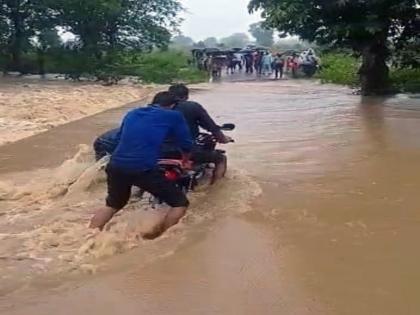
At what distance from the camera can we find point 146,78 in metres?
33.8

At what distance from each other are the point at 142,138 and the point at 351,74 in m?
24.8

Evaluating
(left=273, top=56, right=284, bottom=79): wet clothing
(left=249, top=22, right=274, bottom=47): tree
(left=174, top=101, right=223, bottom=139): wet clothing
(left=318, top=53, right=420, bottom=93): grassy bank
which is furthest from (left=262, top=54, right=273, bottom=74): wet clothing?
(left=249, top=22, right=274, bottom=47): tree

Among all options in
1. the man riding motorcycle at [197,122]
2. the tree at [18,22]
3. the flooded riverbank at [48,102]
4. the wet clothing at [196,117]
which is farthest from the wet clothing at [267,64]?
the wet clothing at [196,117]

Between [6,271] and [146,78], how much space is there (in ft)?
93.8

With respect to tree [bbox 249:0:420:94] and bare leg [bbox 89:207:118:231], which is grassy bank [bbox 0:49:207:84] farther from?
bare leg [bbox 89:207:118:231]

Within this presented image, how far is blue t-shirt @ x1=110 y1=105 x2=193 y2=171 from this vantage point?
593 cm

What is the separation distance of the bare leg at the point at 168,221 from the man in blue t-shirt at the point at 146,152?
1 centimetres

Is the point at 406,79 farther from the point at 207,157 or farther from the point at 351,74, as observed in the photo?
the point at 207,157

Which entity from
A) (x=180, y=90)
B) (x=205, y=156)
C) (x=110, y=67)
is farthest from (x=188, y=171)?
(x=110, y=67)

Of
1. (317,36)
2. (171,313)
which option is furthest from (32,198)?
(317,36)

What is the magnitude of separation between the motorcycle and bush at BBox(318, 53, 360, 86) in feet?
64.8

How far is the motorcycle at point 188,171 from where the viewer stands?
6.69 metres

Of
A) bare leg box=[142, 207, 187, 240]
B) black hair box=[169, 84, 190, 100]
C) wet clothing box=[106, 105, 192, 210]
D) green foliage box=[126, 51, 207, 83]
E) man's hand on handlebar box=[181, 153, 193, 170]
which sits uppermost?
black hair box=[169, 84, 190, 100]

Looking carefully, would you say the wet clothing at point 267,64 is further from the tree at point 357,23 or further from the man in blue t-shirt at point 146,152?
the man in blue t-shirt at point 146,152
